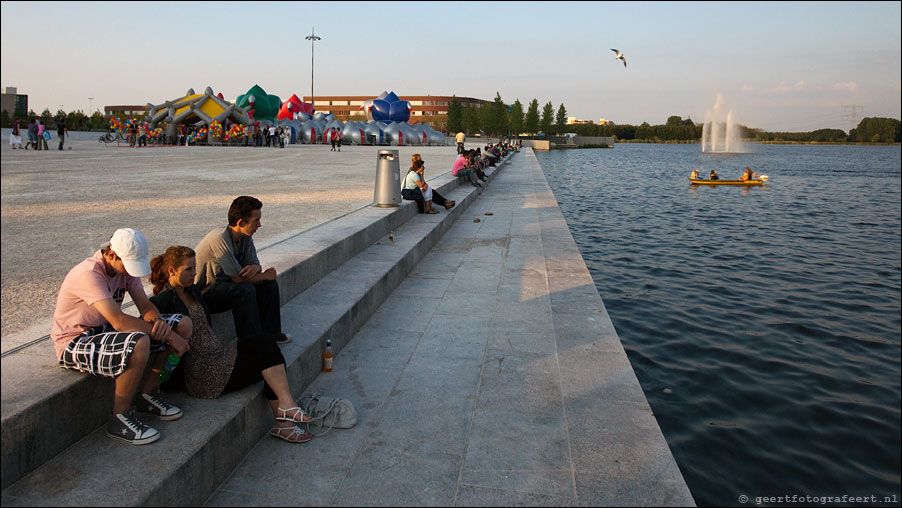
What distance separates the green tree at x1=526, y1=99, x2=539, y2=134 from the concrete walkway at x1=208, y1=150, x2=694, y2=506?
126m

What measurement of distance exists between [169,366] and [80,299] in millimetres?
637

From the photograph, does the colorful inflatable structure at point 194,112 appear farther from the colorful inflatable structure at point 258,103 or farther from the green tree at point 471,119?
the green tree at point 471,119

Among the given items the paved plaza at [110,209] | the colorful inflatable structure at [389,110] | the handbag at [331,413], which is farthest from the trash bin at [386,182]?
the colorful inflatable structure at [389,110]

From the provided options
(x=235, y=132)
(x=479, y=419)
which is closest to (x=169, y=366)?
(x=479, y=419)

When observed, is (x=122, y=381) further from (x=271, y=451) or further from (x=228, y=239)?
(x=228, y=239)

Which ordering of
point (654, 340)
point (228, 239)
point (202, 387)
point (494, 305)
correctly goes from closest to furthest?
point (202, 387) < point (228, 239) < point (494, 305) < point (654, 340)

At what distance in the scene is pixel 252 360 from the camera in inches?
152

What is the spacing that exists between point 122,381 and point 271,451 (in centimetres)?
97

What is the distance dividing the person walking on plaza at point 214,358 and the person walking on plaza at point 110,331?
405 mm

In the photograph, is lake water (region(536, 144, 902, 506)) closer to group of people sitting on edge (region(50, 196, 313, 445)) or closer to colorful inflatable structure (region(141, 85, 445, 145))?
group of people sitting on edge (region(50, 196, 313, 445))

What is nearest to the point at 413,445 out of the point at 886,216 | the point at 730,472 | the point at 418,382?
the point at 418,382

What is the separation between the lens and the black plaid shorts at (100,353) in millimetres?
3188

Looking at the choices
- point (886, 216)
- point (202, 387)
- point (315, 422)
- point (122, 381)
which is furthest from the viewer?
point (886, 216)

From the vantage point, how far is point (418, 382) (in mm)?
4910
